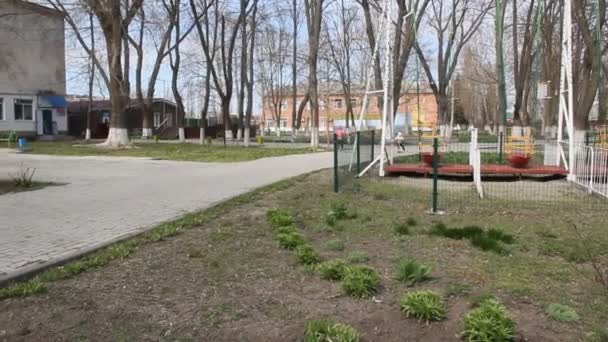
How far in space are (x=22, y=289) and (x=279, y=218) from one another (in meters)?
3.33

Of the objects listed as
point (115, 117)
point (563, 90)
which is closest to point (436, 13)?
point (115, 117)

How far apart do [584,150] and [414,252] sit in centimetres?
746

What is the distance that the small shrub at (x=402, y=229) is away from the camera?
6457 millimetres

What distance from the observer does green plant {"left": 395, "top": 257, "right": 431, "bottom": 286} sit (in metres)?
4.47

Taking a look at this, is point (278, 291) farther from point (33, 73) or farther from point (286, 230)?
point (33, 73)

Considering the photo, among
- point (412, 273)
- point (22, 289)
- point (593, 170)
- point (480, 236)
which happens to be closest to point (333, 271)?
point (412, 273)

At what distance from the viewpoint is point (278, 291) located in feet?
14.5

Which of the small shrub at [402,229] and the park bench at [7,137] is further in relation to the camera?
the park bench at [7,137]

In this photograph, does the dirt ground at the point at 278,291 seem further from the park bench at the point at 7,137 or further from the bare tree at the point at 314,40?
the park bench at the point at 7,137

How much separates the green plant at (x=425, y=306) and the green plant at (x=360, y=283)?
16.1 inches

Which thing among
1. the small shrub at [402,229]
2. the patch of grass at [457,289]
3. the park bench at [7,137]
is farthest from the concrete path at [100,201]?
the park bench at [7,137]

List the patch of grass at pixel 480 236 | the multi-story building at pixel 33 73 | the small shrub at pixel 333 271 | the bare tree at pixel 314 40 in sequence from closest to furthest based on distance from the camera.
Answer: the small shrub at pixel 333 271 < the patch of grass at pixel 480 236 < the bare tree at pixel 314 40 < the multi-story building at pixel 33 73

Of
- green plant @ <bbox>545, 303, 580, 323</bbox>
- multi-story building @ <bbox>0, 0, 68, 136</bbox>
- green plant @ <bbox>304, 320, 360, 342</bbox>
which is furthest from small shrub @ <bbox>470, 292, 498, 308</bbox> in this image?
multi-story building @ <bbox>0, 0, 68, 136</bbox>

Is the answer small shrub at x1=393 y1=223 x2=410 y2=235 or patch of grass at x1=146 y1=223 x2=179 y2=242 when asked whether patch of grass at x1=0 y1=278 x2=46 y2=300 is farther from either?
small shrub at x1=393 y1=223 x2=410 y2=235
